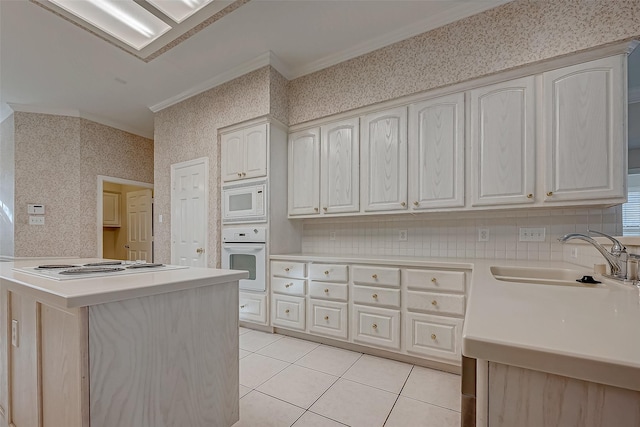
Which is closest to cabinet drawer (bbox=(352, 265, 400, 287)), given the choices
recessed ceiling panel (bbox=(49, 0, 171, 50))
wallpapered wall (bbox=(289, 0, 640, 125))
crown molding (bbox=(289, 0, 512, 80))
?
wallpapered wall (bbox=(289, 0, 640, 125))

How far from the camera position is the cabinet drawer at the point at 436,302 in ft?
6.66

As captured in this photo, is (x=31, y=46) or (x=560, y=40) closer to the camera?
(x=560, y=40)

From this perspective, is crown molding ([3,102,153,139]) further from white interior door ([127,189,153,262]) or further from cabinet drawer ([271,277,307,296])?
cabinet drawer ([271,277,307,296])

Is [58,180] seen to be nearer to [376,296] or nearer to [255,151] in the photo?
[255,151]

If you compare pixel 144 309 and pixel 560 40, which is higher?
pixel 560 40

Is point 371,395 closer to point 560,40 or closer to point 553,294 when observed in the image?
point 553,294

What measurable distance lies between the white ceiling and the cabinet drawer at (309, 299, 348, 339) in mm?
2474

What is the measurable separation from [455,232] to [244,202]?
2204 millimetres

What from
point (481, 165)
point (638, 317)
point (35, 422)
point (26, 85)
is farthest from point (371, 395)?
point (26, 85)

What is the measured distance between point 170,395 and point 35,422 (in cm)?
59

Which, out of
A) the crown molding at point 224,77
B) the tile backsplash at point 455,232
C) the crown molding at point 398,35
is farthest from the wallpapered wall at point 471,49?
the tile backsplash at point 455,232

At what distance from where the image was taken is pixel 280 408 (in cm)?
168

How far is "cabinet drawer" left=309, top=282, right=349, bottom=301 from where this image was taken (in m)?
2.50

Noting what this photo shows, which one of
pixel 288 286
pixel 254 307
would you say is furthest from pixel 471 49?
pixel 254 307
